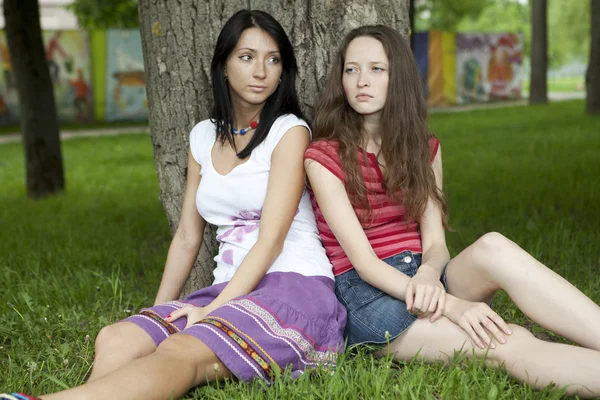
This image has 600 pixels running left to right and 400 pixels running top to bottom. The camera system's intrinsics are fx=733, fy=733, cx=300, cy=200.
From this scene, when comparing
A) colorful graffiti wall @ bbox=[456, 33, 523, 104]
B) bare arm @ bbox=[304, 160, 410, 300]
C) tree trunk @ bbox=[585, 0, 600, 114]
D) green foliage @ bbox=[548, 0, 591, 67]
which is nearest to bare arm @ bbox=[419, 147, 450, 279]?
bare arm @ bbox=[304, 160, 410, 300]

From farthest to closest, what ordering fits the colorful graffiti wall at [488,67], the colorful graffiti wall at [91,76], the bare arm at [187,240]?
the colorful graffiti wall at [488,67], the colorful graffiti wall at [91,76], the bare arm at [187,240]

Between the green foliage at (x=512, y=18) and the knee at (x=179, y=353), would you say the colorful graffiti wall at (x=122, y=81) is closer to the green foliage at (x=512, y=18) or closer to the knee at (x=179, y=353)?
the green foliage at (x=512, y=18)

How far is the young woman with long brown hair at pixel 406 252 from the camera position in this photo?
2490 mm

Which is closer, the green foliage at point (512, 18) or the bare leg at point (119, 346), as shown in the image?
the bare leg at point (119, 346)

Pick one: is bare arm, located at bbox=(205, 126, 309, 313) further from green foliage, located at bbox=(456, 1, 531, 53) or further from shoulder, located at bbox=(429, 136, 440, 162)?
green foliage, located at bbox=(456, 1, 531, 53)

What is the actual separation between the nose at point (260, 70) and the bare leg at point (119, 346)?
3.58 feet

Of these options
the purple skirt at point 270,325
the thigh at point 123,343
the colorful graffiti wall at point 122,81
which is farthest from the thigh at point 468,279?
the colorful graffiti wall at point 122,81

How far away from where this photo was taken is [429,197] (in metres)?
3.02

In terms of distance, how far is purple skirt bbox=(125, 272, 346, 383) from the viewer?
Answer: 2.51m

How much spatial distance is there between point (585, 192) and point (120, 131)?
12155 millimetres

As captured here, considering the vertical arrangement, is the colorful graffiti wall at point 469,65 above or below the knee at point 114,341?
above

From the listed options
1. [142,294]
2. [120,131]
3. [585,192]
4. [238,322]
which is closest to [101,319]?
[142,294]

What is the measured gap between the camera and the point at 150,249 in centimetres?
509

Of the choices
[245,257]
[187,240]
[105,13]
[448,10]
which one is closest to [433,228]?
[245,257]
